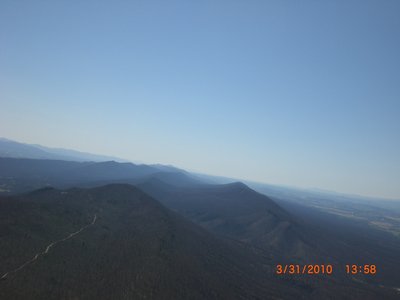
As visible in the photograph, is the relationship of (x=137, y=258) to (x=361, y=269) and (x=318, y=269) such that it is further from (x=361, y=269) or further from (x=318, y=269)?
(x=361, y=269)

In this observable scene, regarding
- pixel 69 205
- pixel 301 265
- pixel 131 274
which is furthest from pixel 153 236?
pixel 301 265

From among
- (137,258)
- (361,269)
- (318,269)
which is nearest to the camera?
(137,258)

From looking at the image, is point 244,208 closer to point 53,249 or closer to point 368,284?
point 368,284

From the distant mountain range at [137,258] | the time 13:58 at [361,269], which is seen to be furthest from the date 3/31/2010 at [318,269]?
the distant mountain range at [137,258]

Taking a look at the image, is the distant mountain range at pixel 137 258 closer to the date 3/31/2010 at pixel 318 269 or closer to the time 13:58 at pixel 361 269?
the date 3/31/2010 at pixel 318 269

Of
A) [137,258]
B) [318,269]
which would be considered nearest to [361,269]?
[318,269]

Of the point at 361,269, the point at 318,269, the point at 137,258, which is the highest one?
the point at 137,258

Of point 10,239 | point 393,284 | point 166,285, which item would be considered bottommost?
point 393,284

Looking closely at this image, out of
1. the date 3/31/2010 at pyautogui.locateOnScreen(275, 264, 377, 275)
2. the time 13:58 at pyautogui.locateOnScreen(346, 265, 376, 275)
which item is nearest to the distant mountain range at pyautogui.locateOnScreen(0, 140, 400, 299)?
the date 3/31/2010 at pyautogui.locateOnScreen(275, 264, 377, 275)

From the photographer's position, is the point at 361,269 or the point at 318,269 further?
the point at 361,269
